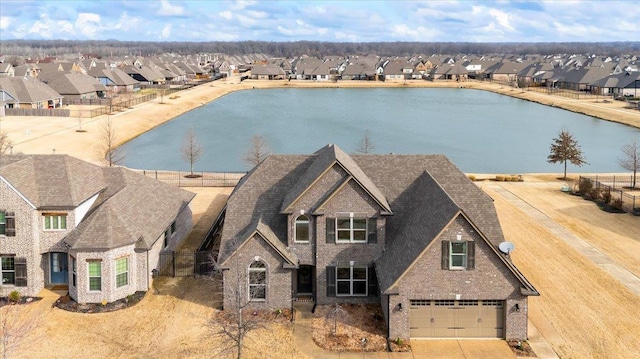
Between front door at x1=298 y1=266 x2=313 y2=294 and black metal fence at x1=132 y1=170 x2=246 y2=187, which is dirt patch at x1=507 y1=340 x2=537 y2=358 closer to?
front door at x1=298 y1=266 x2=313 y2=294

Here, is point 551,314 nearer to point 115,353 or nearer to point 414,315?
point 414,315

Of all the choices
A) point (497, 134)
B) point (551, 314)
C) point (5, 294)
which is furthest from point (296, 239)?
point (497, 134)

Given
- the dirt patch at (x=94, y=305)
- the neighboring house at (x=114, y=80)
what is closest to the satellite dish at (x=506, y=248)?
the dirt patch at (x=94, y=305)

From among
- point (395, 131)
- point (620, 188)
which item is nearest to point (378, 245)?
point (620, 188)

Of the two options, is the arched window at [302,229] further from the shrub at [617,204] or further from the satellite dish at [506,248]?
the shrub at [617,204]

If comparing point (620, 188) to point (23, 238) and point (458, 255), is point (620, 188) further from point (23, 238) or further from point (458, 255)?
point (23, 238)
